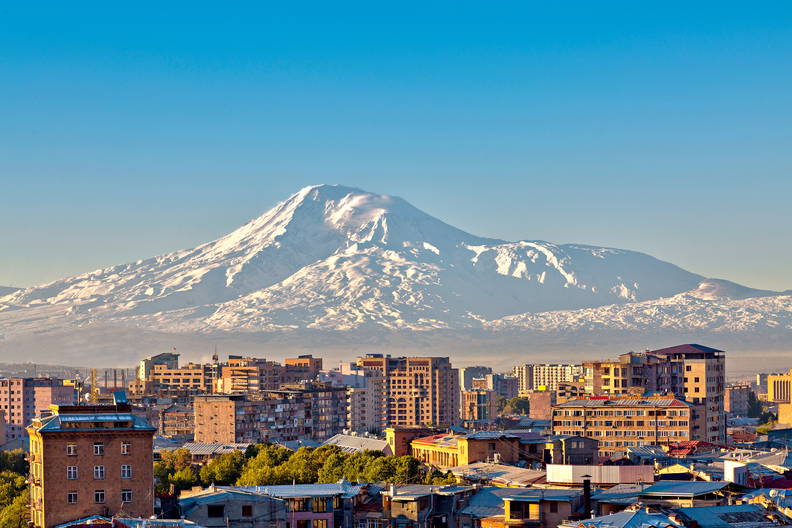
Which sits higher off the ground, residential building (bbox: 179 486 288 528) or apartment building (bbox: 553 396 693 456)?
residential building (bbox: 179 486 288 528)

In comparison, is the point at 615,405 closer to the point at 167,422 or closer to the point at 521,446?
the point at 521,446

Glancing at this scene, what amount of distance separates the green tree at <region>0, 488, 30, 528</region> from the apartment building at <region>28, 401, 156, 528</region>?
794 centimetres

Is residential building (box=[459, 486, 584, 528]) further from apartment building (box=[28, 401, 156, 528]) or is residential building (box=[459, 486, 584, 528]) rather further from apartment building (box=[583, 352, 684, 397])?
apartment building (box=[583, 352, 684, 397])

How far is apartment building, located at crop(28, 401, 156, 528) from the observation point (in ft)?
196

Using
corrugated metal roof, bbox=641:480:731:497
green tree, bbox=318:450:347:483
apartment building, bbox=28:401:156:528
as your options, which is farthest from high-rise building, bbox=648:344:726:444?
apartment building, bbox=28:401:156:528

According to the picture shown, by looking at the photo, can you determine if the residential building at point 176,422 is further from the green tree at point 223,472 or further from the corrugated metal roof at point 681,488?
the corrugated metal roof at point 681,488

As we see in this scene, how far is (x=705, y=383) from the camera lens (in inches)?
6073

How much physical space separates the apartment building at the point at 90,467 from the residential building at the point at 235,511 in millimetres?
2957

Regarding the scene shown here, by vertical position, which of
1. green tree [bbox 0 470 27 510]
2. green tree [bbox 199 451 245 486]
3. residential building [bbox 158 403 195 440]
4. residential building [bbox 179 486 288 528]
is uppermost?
residential building [bbox 179 486 288 528]

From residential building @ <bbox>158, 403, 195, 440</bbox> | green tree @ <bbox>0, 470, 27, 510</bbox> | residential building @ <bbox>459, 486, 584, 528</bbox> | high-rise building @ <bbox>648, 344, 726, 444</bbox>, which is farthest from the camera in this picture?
residential building @ <bbox>158, 403, 195, 440</bbox>

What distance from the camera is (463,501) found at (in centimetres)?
7262

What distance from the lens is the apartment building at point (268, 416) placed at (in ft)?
505

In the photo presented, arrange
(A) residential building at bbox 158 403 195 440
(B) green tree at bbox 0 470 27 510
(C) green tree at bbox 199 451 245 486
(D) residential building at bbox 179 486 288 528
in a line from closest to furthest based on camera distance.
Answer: (D) residential building at bbox 179 486 288 528
(B) green tree at bbox 0 470 27 510
(C) green tree at bbox 199 451 245 486
(A) residential building at bbox 158 403 195 440

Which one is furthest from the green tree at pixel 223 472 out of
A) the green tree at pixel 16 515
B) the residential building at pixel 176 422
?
the residential building at pixel 176 422
